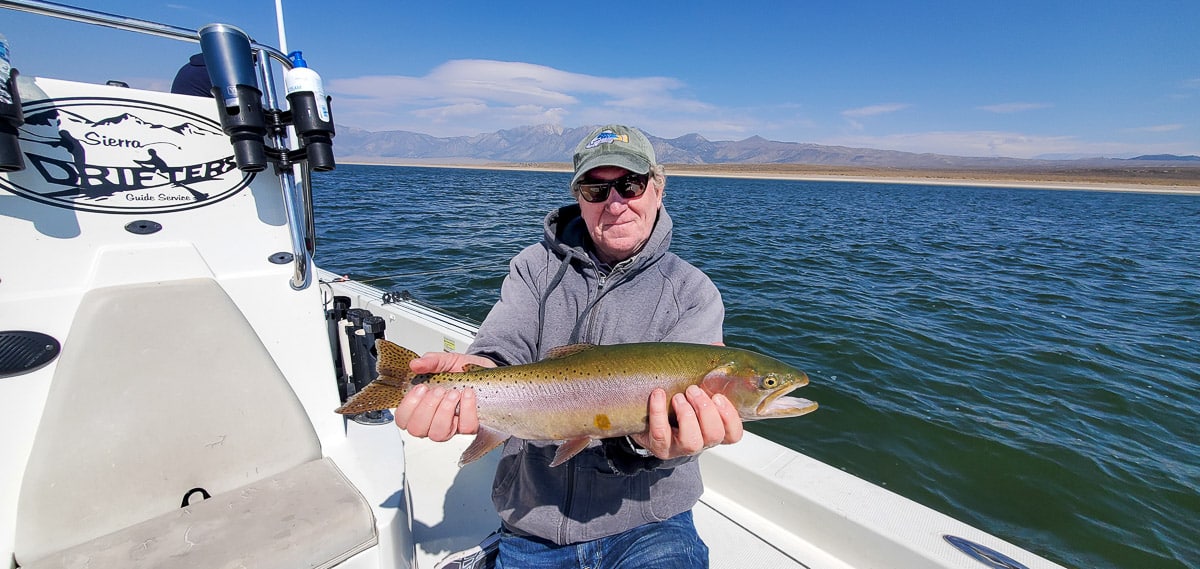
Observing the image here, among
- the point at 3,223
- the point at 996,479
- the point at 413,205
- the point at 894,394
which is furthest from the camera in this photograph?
the point at 413,205

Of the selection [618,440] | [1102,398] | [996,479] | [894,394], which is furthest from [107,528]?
[1102,398]

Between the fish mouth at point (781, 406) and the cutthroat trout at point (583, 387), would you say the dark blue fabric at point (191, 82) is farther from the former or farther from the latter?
the fish mouth at point (781, 406)

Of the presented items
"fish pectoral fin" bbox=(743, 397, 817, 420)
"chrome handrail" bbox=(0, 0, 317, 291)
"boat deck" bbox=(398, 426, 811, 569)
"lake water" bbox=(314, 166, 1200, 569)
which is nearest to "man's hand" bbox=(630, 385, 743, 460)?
"fish pectoral fin" bbox=(743, 397, 817, 420)

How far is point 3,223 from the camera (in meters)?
2.43

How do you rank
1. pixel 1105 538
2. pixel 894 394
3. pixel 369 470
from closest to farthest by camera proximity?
1. pixel 369 470
2. pixel 1105 538
3. pixel 894 394

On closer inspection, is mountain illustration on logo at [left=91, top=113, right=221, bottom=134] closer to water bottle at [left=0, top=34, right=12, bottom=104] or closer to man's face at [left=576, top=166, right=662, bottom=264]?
water bottle at [left=0, top=34, right=12, bottom=104]

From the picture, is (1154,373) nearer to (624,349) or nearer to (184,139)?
A: (624,349)

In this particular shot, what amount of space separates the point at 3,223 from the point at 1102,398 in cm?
1261

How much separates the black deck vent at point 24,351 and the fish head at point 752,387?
10.8ft

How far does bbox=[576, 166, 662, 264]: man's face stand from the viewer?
2775mm

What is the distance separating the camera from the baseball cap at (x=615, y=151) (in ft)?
8.66

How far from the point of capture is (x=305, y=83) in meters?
3.03

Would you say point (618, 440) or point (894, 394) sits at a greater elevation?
point (618, 440)

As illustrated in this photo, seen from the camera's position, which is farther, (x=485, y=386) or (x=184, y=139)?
(x=184, y=139)
